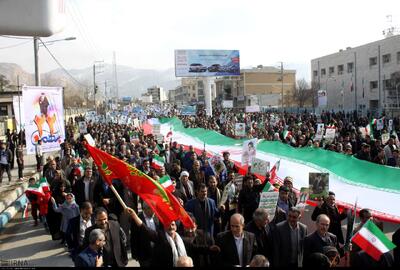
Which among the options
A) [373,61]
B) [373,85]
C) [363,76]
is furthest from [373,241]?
[363,76]

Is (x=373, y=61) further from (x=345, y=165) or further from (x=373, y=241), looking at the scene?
(x=373, y=241)

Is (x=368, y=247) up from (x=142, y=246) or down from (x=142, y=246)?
up

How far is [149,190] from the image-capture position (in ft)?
17.5

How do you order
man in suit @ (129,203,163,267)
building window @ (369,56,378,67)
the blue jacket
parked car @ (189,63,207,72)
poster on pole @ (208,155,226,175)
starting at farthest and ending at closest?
1. building window @ (369,56,378,67)
2. parked car @ (189,63,207,72)
3. poster on pole @ (208,155,226,175)
4. man in suit @ (129,203,163,267)
5. the blue jacket

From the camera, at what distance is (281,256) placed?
537cm

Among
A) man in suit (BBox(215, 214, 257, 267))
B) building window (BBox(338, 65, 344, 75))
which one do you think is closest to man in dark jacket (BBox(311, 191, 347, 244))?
man in suit (BBox(215, 214, 257, 267))

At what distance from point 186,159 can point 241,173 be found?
174 cm

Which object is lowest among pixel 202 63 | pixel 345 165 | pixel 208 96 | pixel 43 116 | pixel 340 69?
pixel 345 165

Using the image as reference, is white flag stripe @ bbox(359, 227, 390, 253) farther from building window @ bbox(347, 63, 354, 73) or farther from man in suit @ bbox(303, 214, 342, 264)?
building window @ bbox(347, 63, 354, 73)

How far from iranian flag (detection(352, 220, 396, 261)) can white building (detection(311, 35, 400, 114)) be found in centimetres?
3786

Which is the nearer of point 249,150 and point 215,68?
point 249,150

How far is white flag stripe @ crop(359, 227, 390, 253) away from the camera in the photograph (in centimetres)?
457

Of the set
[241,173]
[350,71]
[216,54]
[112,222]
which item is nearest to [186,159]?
[241,173]

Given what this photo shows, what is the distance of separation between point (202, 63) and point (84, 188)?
3801 cm
